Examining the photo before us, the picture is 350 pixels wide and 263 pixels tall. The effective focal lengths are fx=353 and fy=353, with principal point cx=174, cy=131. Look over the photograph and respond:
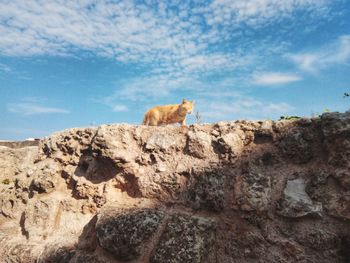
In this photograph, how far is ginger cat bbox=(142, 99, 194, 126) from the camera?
20.9ft

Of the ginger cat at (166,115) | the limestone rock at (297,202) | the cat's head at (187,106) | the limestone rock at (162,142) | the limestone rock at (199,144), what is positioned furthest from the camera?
the cat's head at (187,106)

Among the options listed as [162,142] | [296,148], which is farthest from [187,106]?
[296,148]

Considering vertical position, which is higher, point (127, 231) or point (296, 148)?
point (296, 148)

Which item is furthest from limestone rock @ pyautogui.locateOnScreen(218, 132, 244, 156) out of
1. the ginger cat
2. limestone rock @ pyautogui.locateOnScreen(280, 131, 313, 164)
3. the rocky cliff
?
the ginger cat

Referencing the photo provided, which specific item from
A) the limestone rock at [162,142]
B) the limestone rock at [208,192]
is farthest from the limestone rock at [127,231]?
the limestone rock at [162,142]

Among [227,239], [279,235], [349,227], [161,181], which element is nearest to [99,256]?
[161,181]

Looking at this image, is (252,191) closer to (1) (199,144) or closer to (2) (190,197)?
(2) (190,197)

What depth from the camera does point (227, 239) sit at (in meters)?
2.80

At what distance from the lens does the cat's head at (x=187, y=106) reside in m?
6.68

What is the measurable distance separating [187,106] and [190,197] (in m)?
3.94

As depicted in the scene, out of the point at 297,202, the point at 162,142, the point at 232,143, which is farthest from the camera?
the point at 162,142

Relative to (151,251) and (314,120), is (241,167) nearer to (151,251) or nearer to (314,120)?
(314,120)

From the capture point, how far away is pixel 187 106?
6820 millimetres

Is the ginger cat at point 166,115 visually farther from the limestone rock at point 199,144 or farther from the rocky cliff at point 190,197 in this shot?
the limestone rock at point 199,144
